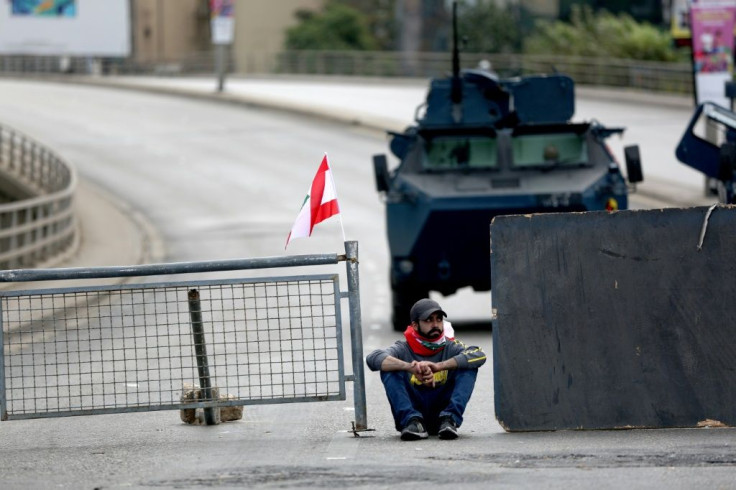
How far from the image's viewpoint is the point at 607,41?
2411 inches

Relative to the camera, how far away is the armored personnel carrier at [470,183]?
17.9m

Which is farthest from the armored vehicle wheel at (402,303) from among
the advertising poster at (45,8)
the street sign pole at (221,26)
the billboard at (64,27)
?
the street sign pole at (221,26)

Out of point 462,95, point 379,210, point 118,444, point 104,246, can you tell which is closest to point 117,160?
point 379,210

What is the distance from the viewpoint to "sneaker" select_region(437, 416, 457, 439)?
9750 millimetres

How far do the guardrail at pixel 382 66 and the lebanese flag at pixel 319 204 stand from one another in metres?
33.0

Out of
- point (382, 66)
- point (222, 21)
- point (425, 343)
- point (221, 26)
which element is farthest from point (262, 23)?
point (425, 343)

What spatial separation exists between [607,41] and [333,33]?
28528 millimetres

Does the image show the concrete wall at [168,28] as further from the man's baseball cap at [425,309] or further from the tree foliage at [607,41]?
the man's baseball cap at [425,309]

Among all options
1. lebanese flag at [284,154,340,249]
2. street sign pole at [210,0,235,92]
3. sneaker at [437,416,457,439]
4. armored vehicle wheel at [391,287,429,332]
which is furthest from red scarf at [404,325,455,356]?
street sign pole at [210,0,235,92]

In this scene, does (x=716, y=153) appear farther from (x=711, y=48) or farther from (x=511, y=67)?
(x=511, y=67)

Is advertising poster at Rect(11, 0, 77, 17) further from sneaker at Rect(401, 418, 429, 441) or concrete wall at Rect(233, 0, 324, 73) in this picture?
sneaker at Rect(401, 418, 429, 441)

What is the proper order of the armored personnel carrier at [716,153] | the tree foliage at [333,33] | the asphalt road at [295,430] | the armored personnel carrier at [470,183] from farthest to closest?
the tree foliage at [333,33]
the armored personnel carrier at [470,183]
the armored personnel carrier at [716,153]
the asphalt road at [295,430]

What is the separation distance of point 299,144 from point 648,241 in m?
36.0

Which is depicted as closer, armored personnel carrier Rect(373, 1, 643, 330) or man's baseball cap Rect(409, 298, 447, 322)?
man's baseball cap Rect(409, 298, 447, 322)
